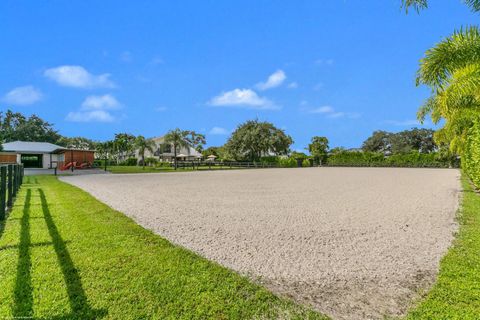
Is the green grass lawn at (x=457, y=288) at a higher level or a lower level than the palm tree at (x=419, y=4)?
lower

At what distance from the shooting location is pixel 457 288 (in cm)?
279

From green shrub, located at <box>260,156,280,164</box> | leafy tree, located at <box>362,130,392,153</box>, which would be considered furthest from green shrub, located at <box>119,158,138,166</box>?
leafy tree, located at <box>362,130,392,153</box>

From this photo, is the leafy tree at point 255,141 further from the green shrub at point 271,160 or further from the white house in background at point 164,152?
the white house in background at point 164,152

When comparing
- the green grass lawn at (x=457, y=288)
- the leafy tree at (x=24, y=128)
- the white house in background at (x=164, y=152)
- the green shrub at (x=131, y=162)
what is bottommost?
the green grass lawn at (x=457, y=288)

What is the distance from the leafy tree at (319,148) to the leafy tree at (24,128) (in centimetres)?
5026

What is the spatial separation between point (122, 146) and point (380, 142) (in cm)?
6197

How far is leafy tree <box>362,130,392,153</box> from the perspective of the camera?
236 ft

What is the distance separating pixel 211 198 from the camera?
9078mm

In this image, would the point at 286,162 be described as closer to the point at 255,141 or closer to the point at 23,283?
the point at 255,141

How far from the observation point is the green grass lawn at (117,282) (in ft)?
7.77

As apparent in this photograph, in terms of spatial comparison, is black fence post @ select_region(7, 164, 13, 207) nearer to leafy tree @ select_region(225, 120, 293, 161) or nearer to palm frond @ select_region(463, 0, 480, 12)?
palm frond @ select_region(463, 0, 480, 12)

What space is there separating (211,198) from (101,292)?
6457mm

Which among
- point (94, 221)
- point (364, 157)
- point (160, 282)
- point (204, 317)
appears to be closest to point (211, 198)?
point (94, 221)

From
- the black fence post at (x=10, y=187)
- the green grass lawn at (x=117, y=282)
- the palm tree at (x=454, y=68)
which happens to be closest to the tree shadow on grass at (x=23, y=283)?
the green grass lawn at (x=117, y=282)
